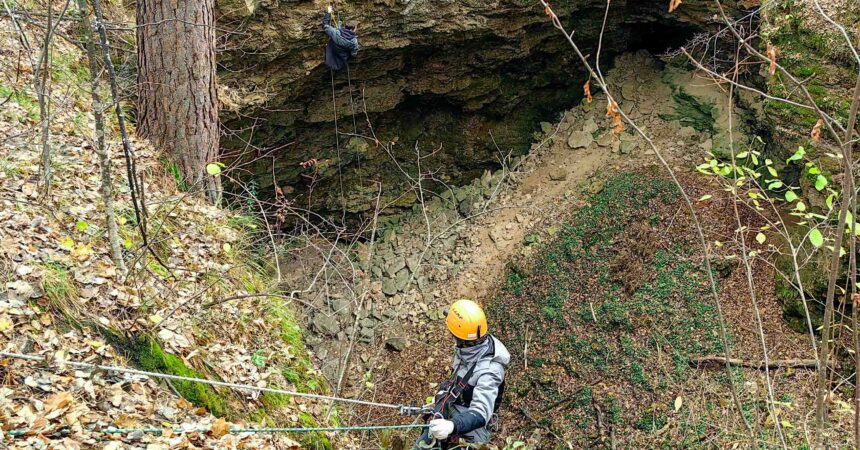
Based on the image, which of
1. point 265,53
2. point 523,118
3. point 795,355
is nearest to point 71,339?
point 265,53

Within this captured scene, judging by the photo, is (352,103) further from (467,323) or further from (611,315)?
(467,323)

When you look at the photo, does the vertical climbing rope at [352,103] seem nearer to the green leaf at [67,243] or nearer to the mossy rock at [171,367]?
the green leaf at [67,243]

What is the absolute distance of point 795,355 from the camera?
6230 mm

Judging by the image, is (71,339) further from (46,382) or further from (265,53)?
(265,53)

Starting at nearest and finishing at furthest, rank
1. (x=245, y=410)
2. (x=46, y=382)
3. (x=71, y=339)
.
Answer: (x=46, y=382)
(x=71, y=339)
(x=245, y=410)

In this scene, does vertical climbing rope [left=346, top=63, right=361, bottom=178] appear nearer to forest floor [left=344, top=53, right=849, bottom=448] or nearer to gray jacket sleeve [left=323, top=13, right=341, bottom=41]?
gray jacket sleeve [left=323, top=13, right=341, bottom=41]

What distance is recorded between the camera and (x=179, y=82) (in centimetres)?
495

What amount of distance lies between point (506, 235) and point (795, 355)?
415cm

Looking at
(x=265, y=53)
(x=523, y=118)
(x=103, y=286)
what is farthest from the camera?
(x=523, y=118)

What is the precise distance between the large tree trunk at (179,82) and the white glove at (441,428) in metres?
2.73

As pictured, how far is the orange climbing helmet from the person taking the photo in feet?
12.2

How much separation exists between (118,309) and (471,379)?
6.95ft

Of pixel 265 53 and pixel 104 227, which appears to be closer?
pixel 104 227

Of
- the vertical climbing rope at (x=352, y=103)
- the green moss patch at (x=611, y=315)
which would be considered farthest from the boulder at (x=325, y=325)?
the vertical climbing rope at (x=352, y=103)
